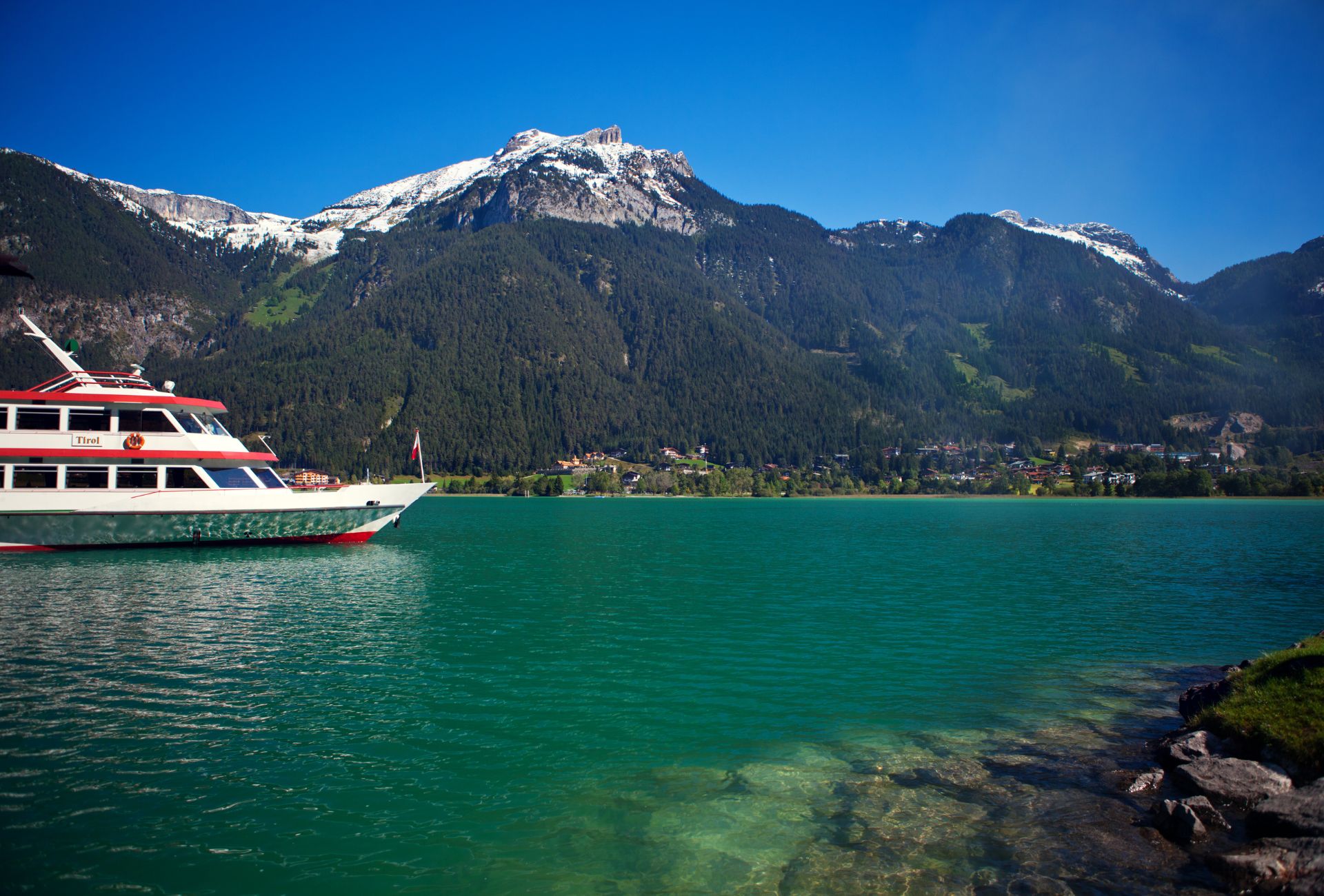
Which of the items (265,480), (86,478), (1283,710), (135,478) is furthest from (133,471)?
(1283,710)

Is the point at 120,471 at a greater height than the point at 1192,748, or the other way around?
the point at 120,471

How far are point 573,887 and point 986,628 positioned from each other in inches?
830

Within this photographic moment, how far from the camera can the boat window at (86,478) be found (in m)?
41.6

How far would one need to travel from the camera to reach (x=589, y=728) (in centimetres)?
1459

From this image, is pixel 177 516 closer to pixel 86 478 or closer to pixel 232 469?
pixel 232 469

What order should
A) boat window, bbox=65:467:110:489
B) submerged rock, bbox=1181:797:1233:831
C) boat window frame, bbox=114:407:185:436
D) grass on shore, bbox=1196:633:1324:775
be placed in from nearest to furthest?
submerged rock, bbox=1181:797:1233:831
grass on shore, bbox=1196:633:1324:775
boat window, bbox=65:467:110:489
boat window frame, bbox=114:407:185:436

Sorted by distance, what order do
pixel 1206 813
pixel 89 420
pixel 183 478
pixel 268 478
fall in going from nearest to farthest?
pixel 1206 813 < pixel 89 420 < pixel 183 478 < pixel 268 478

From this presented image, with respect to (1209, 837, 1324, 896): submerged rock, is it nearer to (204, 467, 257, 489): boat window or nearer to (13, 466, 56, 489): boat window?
(204, 467, 257, 489): boat window

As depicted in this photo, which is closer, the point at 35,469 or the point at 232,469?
the point at 35,469

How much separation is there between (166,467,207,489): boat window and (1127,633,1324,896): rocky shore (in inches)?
1933

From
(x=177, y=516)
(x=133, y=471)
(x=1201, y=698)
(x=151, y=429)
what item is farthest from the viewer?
(x=177, y=516)

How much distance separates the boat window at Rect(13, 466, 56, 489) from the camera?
40781 mm

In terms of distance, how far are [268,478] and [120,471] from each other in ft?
26.0

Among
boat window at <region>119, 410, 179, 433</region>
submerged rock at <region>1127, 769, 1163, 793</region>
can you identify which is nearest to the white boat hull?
boat window at <region>119, 410, 179, 433</region>
